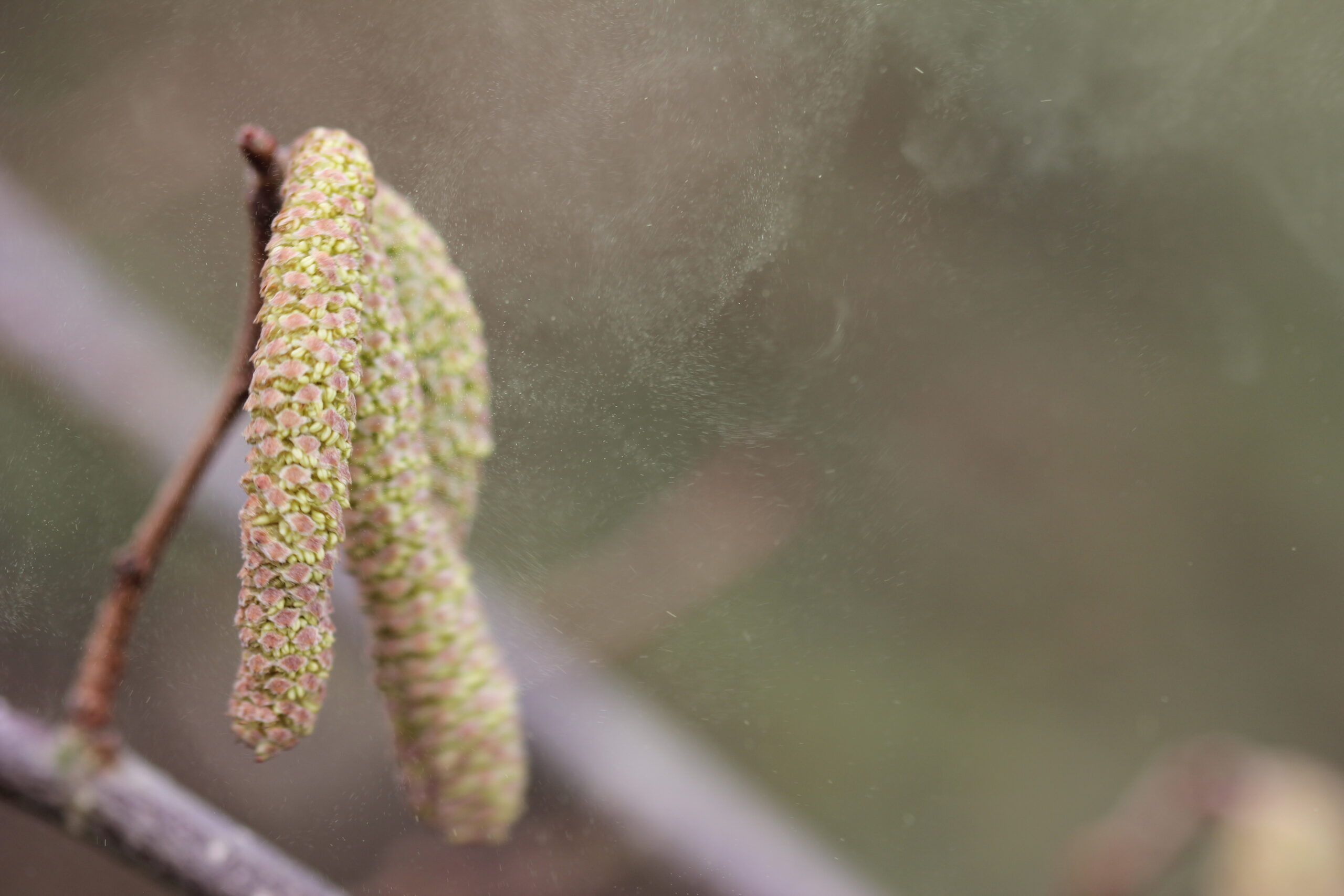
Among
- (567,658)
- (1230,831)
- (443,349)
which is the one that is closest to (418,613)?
(443,349)

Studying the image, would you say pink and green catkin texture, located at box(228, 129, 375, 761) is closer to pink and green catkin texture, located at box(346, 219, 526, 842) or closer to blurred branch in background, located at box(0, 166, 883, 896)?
pink and green catkin texture, located at box(346, 219, 526, 842)

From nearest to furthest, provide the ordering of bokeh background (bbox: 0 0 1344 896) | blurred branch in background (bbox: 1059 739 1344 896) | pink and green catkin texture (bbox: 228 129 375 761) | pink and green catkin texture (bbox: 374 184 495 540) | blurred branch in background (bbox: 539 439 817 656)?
pink and green catkin texture (bbox: 228 129 375 761) → pink and green catkin texture (bbox: 374 184 495 540) → bokeh background (bbox: 0 0 1344 896) → blurred branch in background (bbox: 539 439 817 656) → blurred branch in background (bbox: 1059 739 1344 896)

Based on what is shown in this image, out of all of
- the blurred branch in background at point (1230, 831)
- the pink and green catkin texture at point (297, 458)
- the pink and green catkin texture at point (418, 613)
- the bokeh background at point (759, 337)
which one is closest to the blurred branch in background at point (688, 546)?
the bokeh background at point (759, 337)

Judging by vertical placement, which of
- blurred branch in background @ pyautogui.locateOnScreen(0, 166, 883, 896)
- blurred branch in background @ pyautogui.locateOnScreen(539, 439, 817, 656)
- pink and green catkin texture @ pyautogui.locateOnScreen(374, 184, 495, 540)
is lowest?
blurred branch in background @ pyautogui.locateOnScreen(0, 166, 883, 896)

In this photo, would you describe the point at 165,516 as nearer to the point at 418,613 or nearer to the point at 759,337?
the point at 418,613

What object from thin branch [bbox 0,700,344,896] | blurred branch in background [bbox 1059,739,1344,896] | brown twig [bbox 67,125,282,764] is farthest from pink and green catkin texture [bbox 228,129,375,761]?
blurred branch in background [bbox 1059,739,1344,896]

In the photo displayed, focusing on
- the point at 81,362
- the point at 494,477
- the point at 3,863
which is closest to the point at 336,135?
the point at 494,477
